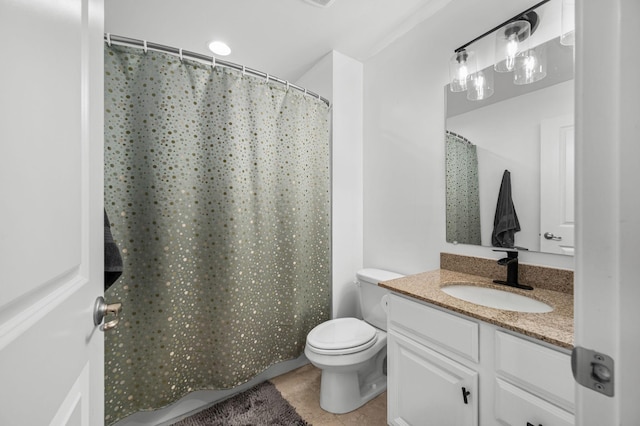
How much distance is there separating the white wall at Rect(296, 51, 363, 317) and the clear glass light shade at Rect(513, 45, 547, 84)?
3.55 ft

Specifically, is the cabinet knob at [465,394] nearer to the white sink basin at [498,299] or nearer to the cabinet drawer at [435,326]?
the cabinet drawer at [435,326]

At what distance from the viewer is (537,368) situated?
0.78 metres

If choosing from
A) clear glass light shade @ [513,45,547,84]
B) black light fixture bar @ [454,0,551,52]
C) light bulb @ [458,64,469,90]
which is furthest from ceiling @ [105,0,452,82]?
clear glass light shade @ [513,45,547,84]

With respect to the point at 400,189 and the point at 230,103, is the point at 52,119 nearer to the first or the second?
the point at 230,103

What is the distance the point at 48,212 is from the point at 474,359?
4.07 ft

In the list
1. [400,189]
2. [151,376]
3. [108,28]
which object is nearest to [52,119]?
[151,376]

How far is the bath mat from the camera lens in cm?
139

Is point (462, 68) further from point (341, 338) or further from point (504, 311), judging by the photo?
point (341, 338)

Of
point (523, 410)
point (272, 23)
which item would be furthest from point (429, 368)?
point (272, 23)

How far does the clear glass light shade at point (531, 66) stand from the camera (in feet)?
3.86

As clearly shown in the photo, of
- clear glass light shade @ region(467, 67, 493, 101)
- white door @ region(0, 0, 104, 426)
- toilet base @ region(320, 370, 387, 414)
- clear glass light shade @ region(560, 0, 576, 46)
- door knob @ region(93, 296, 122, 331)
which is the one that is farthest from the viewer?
toilet base @ region(320, 370, 387, 414)

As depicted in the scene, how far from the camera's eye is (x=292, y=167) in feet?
5.66

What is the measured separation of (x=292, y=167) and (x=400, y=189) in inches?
30.4

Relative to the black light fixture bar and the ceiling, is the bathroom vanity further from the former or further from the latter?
the ceiling
